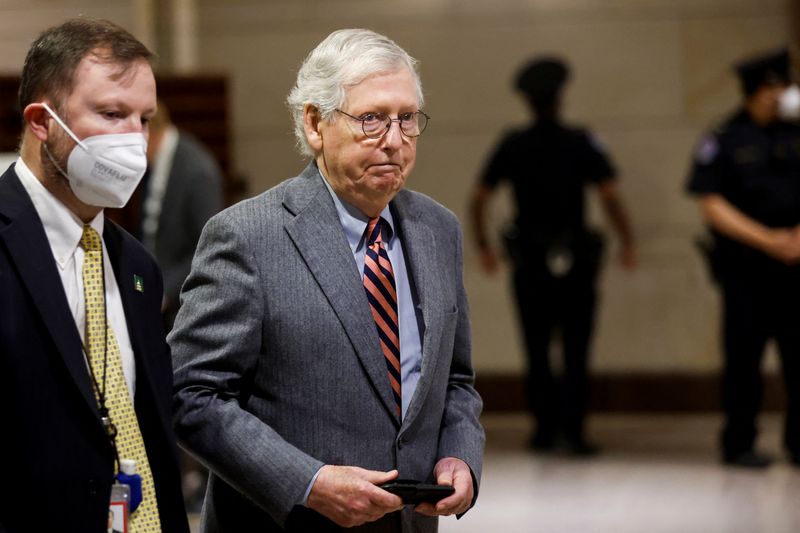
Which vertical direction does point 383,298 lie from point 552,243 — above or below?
above

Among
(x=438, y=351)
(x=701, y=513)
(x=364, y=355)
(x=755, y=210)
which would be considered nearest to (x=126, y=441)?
(x=364, y=355)

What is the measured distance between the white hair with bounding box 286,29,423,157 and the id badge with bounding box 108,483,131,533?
2.48 feet

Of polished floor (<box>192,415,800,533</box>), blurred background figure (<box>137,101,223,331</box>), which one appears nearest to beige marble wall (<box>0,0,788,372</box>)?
polished floor (<box>192,415,800,533</box>)

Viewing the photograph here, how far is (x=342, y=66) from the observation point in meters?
2.13

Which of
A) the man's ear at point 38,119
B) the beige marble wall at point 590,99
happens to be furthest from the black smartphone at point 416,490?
the beige marble wall at point 590,99

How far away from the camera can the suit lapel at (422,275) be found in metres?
2.14

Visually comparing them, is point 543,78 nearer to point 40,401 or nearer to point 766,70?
point 766,70

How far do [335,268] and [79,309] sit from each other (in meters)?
0.49

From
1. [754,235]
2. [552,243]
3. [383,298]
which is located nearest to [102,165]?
[383,298]

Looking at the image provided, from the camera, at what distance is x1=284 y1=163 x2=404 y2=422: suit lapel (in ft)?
6.91

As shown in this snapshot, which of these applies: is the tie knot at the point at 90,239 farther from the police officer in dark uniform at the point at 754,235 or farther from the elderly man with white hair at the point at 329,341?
the police officer in dark uniform at the point at 754,235

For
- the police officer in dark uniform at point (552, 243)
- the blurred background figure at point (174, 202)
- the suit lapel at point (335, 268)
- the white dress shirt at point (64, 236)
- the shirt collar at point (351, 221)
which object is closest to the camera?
the white dress shirt at point (64, 236)

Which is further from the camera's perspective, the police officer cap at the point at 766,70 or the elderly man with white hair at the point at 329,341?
the police officer cap at the point at 766,70

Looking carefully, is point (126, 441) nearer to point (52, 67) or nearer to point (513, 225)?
point (52, 67)
